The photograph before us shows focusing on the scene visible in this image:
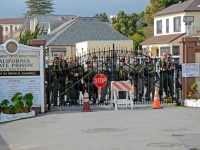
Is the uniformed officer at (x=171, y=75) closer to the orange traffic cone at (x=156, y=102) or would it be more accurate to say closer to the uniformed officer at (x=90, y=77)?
the orange traffic cone at (x=156, y=102)

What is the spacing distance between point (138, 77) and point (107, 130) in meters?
7.42

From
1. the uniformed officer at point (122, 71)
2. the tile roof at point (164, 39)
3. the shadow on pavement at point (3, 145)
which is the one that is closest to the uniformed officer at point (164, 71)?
the uniformed officer at point (122, 71)

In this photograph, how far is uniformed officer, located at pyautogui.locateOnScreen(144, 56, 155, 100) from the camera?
21789 mm

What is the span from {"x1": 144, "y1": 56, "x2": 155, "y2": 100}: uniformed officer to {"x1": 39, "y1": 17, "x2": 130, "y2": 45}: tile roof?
43.0 meters

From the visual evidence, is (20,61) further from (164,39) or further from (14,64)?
(164,39)

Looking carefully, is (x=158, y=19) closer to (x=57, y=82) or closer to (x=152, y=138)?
(x=57, y=82)

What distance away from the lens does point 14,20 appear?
16325 centimetres

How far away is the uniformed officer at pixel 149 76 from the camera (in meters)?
21.8

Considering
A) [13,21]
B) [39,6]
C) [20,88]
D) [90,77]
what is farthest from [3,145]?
[39,6]

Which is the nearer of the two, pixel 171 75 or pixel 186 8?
pixel 171 75

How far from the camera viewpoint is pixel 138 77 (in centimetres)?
2208

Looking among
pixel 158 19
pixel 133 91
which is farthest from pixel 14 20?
pixel 133 91

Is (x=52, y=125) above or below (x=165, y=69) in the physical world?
below

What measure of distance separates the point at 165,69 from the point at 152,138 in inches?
345
